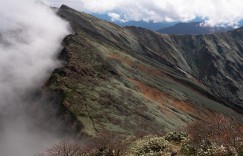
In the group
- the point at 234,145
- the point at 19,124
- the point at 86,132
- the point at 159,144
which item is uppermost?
the point at 234,145

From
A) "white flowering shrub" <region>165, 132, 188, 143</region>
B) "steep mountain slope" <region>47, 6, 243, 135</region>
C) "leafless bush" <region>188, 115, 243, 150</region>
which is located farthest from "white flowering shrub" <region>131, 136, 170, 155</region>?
"steep mountain slope" <region>47, 6, 243, 135</region>

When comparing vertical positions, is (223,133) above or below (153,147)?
above

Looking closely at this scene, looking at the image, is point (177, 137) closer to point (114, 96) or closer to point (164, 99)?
point (114, 96)

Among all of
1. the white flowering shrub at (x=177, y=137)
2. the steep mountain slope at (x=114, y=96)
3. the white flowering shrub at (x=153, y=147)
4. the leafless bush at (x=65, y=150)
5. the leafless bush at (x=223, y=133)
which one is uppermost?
the leafless bush at (x=223, y=133)

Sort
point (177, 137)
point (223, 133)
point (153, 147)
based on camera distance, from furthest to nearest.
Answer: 1. point (177, 137)
2. point (153, 147)
3. point (223, 133)

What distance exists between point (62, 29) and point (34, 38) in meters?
25.8

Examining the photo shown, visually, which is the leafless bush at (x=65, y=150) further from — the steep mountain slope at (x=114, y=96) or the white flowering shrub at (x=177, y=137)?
the steep mountain slope at (x=114, y=96)

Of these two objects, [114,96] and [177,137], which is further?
[114,96]

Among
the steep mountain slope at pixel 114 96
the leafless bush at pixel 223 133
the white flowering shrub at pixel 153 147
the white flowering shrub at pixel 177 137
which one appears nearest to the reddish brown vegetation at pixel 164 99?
the steep mountain slope at pixel 114 96

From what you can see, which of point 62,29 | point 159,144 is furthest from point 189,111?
point 159,144

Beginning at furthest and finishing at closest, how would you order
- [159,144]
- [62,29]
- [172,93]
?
[62,29] < [172,93] < [159,144]

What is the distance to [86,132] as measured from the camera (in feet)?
245

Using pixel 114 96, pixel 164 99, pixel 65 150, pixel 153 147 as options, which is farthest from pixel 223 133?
pixel 164 99

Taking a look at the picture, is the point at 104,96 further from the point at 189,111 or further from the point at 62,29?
the point at 62,29
